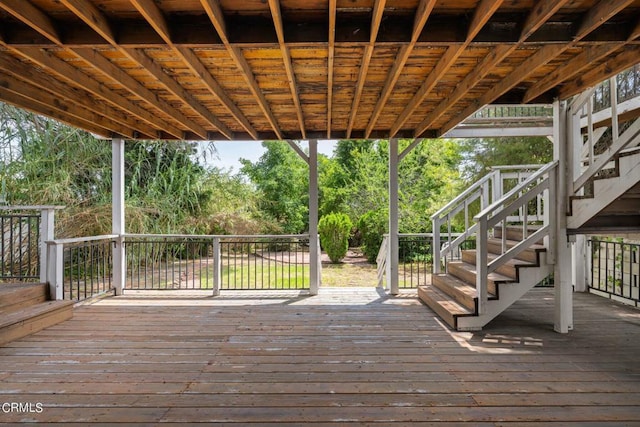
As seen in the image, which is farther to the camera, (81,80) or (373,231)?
(373,231)

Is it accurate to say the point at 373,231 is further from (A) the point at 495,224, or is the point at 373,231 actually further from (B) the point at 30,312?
(B) the point at 30,312

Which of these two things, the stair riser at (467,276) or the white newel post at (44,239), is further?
the white newel post at (44,239)

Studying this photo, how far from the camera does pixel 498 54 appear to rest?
2.62 m

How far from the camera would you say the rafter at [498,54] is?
204cm

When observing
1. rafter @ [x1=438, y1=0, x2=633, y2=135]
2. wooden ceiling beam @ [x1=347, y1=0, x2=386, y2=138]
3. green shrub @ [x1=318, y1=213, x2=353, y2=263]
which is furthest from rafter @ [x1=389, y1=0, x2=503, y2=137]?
green shrub @ [x1=318, y1=213, x2=353, y2=263]

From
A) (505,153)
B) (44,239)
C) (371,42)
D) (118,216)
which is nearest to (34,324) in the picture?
(44,239)

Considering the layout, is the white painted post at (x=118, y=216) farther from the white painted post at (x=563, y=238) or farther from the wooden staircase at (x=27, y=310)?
the white painted post at (x=563, y=238)

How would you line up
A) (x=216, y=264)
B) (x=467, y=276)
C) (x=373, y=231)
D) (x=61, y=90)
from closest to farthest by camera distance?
(x=61, y=90) → (x=467, y=276) → (x=216, y=264) → (x=373, y=231)

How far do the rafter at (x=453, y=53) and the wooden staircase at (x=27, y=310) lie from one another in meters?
4.70

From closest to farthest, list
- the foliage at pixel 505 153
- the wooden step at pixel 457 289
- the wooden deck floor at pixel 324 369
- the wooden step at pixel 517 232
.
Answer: the wooden deck floor at pixel 324 369 < the wooden step at pixel 457 289 < the wooden step at pixel 517 232 < the foliage at pixel 505 153

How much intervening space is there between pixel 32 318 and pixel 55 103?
2348 mm

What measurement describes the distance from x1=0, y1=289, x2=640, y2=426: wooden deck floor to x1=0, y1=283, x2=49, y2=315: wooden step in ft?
1.55

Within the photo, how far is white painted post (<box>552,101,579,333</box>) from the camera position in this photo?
357 cm

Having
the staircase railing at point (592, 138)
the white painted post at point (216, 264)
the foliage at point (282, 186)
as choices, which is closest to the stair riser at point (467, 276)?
the staircase railing at point (592, 138)
